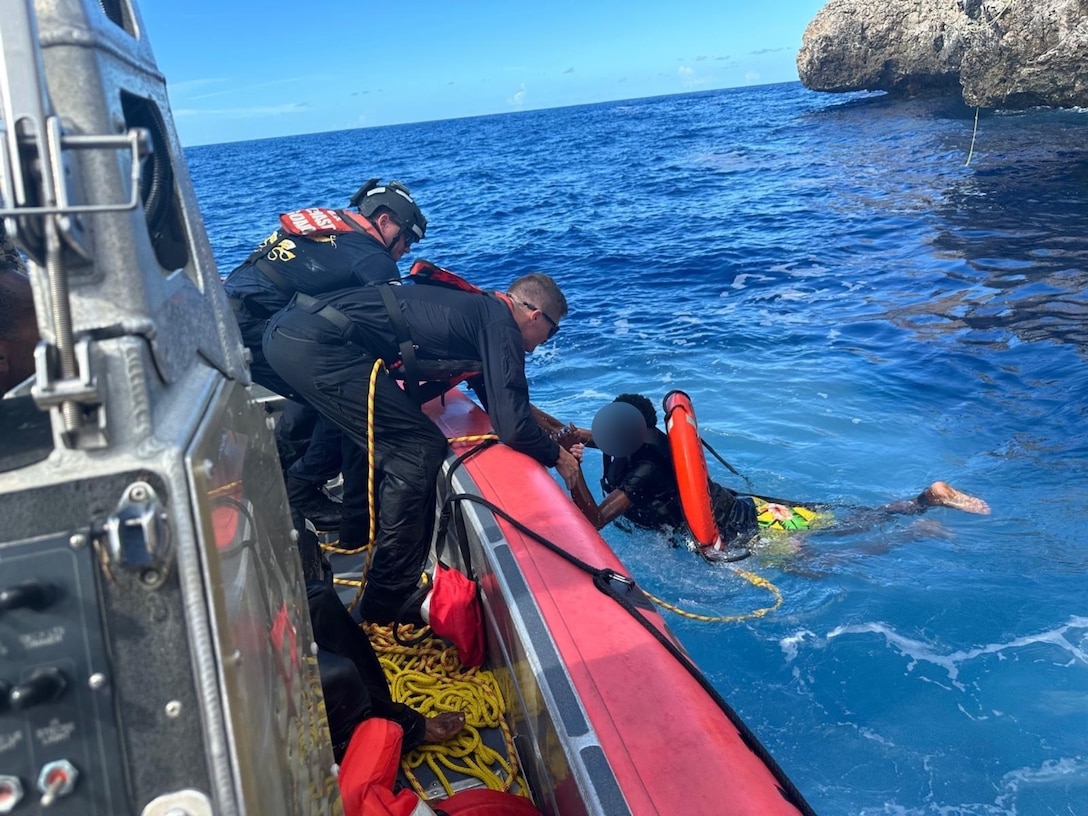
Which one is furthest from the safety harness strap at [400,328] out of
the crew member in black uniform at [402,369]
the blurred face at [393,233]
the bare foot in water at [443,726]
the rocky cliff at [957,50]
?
the rocky cliff at [957,50]

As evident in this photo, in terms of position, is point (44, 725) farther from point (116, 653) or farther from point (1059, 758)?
point (1059, 758)

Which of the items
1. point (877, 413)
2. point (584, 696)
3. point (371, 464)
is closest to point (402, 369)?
point (371, 464)

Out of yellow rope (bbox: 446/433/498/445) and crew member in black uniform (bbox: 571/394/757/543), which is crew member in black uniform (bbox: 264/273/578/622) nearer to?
yellow rope (bbox: 446/433/498/445)

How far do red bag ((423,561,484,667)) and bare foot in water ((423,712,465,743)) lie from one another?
0.32 meters

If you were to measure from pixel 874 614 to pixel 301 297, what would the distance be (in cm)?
343

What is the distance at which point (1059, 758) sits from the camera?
3240mm

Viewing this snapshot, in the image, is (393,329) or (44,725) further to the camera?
(393,329)

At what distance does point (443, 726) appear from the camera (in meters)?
2.61

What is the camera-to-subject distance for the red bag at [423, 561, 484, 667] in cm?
287

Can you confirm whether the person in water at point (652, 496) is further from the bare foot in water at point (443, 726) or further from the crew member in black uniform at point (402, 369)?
the bare foot in water at point (443, 726)

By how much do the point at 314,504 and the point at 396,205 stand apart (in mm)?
1687

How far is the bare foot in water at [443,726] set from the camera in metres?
2.58

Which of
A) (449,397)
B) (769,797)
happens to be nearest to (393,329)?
(449,397)

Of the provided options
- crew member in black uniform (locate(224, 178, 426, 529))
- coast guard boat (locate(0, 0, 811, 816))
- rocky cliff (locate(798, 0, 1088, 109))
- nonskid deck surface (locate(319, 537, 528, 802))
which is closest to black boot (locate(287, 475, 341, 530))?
crew member in black uniform (locate(224, 178, 426, 529))
